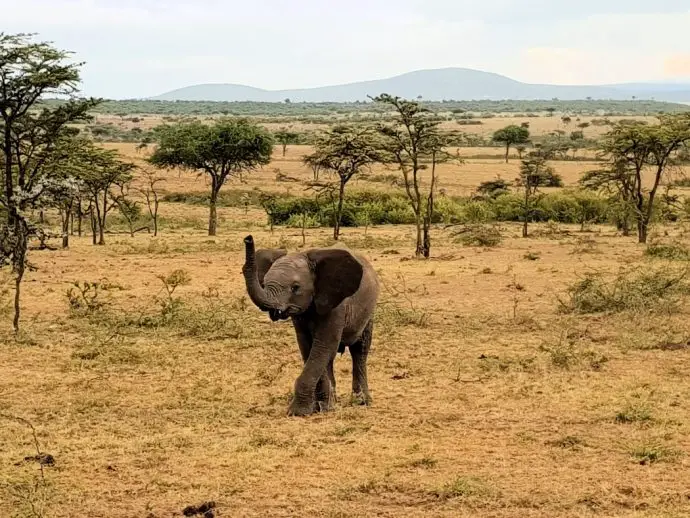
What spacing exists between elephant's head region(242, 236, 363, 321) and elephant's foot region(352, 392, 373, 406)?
144cm

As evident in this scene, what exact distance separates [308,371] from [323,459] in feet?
4.51

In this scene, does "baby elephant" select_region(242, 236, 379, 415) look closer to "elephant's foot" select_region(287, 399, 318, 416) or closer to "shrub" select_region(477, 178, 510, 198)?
"elephant's foot" select_region(287, 399, 318, 416)

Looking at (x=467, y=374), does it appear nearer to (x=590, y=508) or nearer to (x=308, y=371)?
(x=308, y=371)

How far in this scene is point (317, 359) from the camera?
8.88 metres

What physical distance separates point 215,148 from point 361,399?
25.2m

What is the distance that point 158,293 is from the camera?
18.2 metres

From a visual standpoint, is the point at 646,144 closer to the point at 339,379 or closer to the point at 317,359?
the point at 339,379

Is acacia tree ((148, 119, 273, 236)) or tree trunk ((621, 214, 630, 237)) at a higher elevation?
acacia tree ((148, 119, 273, 236))

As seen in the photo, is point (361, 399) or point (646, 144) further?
point (646, 144)

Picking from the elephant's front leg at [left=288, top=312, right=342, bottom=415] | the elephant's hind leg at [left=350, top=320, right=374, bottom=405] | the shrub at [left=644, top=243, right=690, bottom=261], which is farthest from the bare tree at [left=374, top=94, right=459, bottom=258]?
the elephant's front leg at [left=288, top=312, right=342, bottom=415]

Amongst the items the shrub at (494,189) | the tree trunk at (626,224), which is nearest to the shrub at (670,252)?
the tree trunk at (626,224)

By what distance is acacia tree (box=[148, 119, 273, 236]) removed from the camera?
3347 centimetres

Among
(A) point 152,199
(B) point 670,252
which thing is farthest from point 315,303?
(A) point 152,199

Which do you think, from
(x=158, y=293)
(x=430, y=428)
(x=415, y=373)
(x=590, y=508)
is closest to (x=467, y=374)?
(x=415, y=373)
